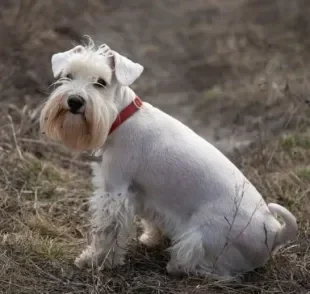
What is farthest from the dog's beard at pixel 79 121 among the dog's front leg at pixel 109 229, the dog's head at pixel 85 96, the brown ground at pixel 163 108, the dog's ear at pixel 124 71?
the brown ground at pixel 163 108

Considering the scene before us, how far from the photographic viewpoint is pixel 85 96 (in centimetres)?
340

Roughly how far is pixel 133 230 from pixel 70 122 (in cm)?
86

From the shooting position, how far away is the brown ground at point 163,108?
12.2ft

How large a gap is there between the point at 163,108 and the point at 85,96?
3839mm

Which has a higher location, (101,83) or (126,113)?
(101,83)

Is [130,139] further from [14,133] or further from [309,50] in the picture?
[309,50]

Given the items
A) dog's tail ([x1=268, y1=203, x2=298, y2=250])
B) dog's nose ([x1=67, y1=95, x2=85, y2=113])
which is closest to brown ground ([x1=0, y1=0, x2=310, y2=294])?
dog's tail ([x1=268, y1=203, x2=298, y2=250])

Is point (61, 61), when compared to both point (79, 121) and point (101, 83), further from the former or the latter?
point (79, 121)

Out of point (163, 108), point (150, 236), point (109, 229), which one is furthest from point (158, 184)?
point (163, 108)

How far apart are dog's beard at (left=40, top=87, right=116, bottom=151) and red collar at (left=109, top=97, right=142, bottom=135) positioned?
86 mm

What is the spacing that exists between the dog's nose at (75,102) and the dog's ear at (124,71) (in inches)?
11.3

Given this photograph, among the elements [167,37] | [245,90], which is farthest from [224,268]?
[167,37]

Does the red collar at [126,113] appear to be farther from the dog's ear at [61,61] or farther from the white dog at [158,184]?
the dog's ear at [61,61]

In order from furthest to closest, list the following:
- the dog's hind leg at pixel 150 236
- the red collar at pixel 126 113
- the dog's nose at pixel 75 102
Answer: the dog's hind leg at pixel 150 236 → the red collar at pixel 126 113 → the dog's nose at pixel 75 102
